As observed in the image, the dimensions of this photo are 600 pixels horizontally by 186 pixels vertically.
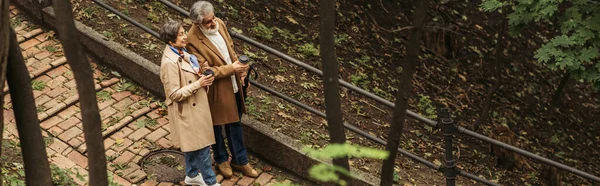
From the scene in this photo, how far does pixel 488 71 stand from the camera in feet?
48.6

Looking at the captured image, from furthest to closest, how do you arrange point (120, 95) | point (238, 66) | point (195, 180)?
point (120, 95)
point (195, 180)
point (238, 66)

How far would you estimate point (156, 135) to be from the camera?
8453 millimetres

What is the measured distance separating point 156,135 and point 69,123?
35.2 inches

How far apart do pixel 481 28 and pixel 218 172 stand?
948 centimetres

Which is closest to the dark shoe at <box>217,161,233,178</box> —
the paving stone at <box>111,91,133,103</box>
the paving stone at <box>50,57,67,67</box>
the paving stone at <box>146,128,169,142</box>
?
the paving stone at <box>146,128,169,142</box>

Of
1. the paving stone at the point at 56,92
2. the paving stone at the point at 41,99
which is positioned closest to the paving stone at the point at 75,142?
the paving stone at the point at 41,99

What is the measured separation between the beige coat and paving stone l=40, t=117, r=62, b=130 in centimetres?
192

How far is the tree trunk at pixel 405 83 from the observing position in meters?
4.83

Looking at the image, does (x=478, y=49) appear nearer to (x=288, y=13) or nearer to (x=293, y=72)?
(x=288, y=13)

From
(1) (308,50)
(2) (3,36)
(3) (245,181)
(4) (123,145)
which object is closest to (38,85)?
(4) (123,145)

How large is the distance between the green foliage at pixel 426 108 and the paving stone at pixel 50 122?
5720 mm

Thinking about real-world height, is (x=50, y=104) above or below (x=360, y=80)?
below

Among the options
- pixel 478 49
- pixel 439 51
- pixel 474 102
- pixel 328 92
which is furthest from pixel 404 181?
pixel 478 49

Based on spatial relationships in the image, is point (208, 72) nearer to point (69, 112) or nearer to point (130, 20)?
point (69, 112)
